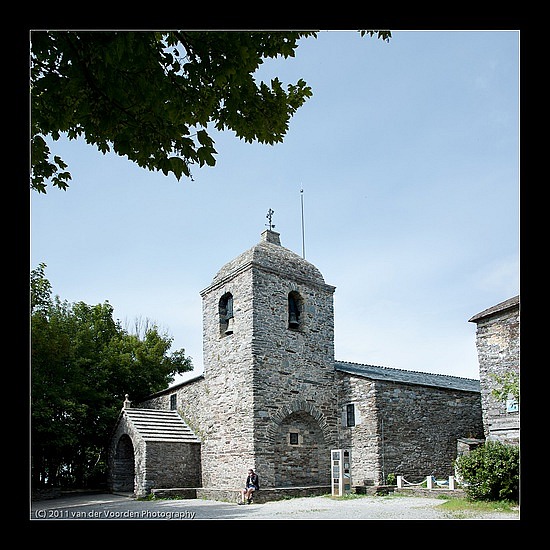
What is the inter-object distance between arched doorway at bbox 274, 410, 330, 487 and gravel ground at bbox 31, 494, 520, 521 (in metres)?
1.09

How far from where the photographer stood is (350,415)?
1559 cm

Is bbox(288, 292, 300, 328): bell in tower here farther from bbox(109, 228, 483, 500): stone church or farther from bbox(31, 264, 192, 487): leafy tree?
bbox(31, 264, 192, 487): leafy tree

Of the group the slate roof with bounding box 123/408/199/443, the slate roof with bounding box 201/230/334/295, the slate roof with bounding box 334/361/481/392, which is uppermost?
the slate roof with bounding box 201/230/334/295

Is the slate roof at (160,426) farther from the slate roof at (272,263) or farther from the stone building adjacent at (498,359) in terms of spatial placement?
the stone building adjacent at (498,359)

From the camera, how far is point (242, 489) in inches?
559

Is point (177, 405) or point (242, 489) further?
point (177, 405)

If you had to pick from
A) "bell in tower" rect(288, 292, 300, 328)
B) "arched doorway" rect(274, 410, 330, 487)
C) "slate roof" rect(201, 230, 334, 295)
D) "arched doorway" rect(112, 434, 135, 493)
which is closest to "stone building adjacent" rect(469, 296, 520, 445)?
"arched doorway" rect(274, 410, 330, 487)

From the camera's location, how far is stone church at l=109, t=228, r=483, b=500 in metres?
14.8

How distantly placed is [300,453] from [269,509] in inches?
135

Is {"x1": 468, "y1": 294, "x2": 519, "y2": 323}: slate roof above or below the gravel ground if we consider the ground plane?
above

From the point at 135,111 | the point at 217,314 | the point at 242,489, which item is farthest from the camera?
the point at 217,314
